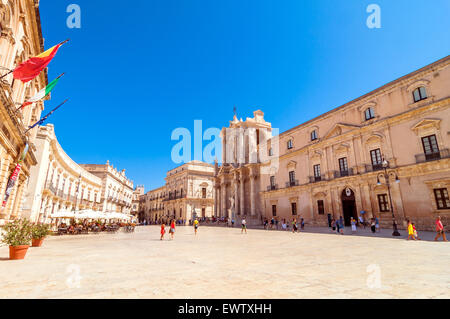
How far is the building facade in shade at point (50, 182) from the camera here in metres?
19.5

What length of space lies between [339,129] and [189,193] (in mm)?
33463

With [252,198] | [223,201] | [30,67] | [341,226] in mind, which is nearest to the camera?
[30,67]

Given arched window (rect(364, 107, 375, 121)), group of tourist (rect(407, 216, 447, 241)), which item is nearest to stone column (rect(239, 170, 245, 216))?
arched window (rect(364, 107, 375, 121))

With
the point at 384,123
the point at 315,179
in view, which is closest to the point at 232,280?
the point at 384,123

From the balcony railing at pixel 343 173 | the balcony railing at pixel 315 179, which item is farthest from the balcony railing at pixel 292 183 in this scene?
the balcony railing at pixel 343 173

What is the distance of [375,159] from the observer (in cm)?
2144

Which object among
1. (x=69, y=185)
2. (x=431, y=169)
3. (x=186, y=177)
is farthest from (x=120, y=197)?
(x=431, y=169)

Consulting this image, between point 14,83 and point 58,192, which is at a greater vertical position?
point 14,83

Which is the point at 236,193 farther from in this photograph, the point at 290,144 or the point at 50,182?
the point at 50,182

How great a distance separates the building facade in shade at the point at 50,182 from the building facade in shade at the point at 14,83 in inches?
218

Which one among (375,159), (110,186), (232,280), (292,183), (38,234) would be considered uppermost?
(110,186)

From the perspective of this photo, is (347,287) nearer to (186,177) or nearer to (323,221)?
(323,221)

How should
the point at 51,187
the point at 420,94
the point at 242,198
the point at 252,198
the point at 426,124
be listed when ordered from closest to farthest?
the point at 426,124 → the point at 420,94 → the point at 51,187 → the point at 252,198 → the point at 242,198

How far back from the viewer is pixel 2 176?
412 inches
